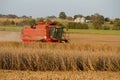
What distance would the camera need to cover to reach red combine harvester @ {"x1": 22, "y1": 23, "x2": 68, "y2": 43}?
24844 millimetres

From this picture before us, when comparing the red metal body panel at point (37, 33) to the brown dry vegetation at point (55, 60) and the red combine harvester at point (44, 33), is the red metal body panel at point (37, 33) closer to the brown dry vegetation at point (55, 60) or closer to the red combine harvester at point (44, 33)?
the red combine harvester at point (44, 33)

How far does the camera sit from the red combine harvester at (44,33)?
24.8m

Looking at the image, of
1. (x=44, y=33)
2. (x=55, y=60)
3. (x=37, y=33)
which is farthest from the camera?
(x=37, y=33)

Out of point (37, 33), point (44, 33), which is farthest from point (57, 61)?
point (37, 33)

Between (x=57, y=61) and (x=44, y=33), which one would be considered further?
(x=44, y=33)

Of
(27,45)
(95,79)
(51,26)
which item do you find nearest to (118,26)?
(51,26)

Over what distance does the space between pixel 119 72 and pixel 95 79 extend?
9.66ft

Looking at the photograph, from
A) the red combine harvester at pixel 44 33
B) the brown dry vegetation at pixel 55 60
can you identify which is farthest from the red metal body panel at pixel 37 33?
the brown dry vegetation at pixel 55 60

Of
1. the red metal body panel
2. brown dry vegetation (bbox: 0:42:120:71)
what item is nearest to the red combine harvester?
the red metal body panel

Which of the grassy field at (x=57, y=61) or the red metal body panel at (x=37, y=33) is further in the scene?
the red metal body panel at (x=37, y=33)

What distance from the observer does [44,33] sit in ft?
81.5

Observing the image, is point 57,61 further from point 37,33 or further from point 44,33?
point 37,33

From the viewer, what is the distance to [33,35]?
25.2 metres

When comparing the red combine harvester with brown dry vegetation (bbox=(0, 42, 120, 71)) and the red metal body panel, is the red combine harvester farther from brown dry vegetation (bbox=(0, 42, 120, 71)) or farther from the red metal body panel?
brown dry vegetation (bbox=(0, 42, 120, 71))
